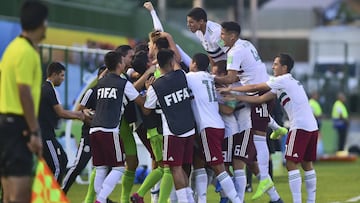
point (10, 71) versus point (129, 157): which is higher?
point (10, 71)

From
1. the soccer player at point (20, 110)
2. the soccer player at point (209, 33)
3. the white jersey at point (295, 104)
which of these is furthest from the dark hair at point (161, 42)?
the soccer player at point (20, 110)

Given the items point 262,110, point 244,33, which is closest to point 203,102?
point 262,110

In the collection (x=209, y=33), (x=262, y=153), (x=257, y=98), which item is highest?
(x=209, y=33)

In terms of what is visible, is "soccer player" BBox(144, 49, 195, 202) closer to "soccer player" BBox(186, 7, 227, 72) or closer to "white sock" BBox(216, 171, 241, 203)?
"white sock" BBox(216, 171, 241, 203)

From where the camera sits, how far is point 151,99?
13.0 m

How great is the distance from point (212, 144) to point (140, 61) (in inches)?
72.0

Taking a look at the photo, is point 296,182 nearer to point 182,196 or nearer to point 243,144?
point 243,144

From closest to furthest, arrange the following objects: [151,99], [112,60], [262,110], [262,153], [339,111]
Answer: [151,99] → [112,60] → [262,110] → [262,153] → [339,111]

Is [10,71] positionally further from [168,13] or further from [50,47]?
[168,13]

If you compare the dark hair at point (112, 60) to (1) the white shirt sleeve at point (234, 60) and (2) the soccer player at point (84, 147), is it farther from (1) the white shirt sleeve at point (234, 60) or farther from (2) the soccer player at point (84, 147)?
(1) the white shirt sleeve at point (234, 60)

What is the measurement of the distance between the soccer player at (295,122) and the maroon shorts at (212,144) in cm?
94

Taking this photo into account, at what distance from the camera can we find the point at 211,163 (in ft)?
43.7

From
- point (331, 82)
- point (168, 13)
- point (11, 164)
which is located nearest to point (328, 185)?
point (11, 164)

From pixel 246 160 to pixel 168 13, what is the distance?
38878mm
